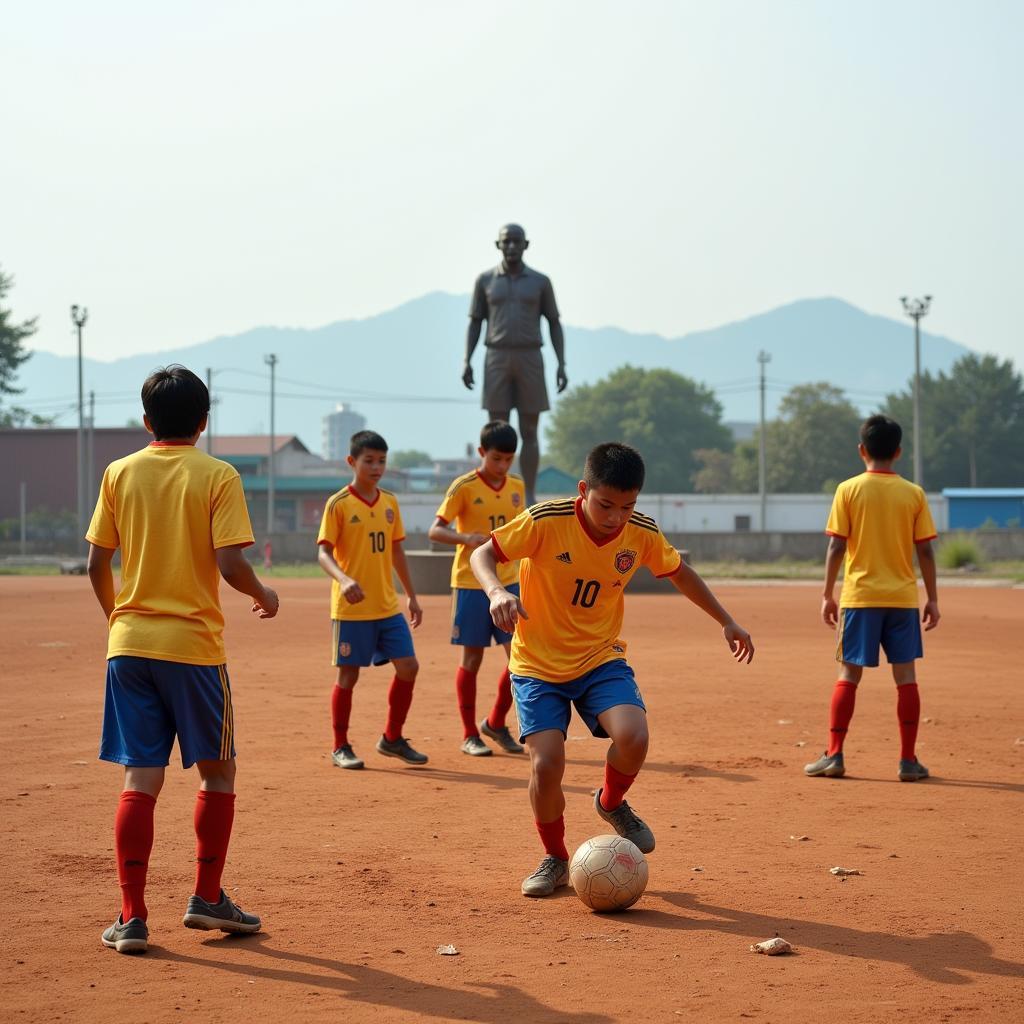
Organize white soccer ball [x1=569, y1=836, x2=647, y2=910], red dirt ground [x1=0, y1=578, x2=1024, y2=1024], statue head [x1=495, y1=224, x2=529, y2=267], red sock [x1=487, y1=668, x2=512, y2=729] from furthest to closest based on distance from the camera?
statue head [x1=495, y1=224, x2=529, y2=267] < red sock [x1=487, y1=668, x2=512, y2=729] < white soccer ball [x1=569, y1=836, x2=647, y2=910] < red dirt ground [x1=0, y1=578, x2=1024, y2=1024]

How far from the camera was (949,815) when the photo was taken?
7043 mm

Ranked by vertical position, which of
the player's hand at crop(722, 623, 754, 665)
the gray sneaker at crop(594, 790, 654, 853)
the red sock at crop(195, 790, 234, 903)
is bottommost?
the gray sneaker at crop(594, 790, 654, 853)

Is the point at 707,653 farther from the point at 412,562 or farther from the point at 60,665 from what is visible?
the point at 412,562

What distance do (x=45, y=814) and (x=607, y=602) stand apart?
3177 millimetres

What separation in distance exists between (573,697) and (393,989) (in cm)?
163

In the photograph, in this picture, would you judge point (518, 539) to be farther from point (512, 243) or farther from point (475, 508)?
point (512, 243)

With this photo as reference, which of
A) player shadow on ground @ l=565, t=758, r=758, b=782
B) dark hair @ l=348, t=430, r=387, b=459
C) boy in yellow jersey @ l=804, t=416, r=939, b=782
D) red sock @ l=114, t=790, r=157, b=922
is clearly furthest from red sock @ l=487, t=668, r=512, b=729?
red sock @ l=114, t=790, r=157, b=922

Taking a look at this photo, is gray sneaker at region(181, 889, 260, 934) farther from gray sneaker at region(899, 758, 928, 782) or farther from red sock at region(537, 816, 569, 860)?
gray sneaker at region(899, 758, 928, 782)

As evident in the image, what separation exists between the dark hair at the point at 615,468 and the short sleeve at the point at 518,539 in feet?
1.14

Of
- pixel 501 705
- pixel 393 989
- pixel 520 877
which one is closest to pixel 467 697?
pixel 501 705

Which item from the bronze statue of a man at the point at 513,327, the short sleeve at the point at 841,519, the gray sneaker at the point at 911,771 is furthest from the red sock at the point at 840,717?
the bronze statue of a man at the point at 513,327

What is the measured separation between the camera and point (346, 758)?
8.45 m

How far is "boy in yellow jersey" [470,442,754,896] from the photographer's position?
558 centimetres

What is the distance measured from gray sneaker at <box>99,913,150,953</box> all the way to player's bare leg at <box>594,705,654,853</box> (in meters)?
1.89
